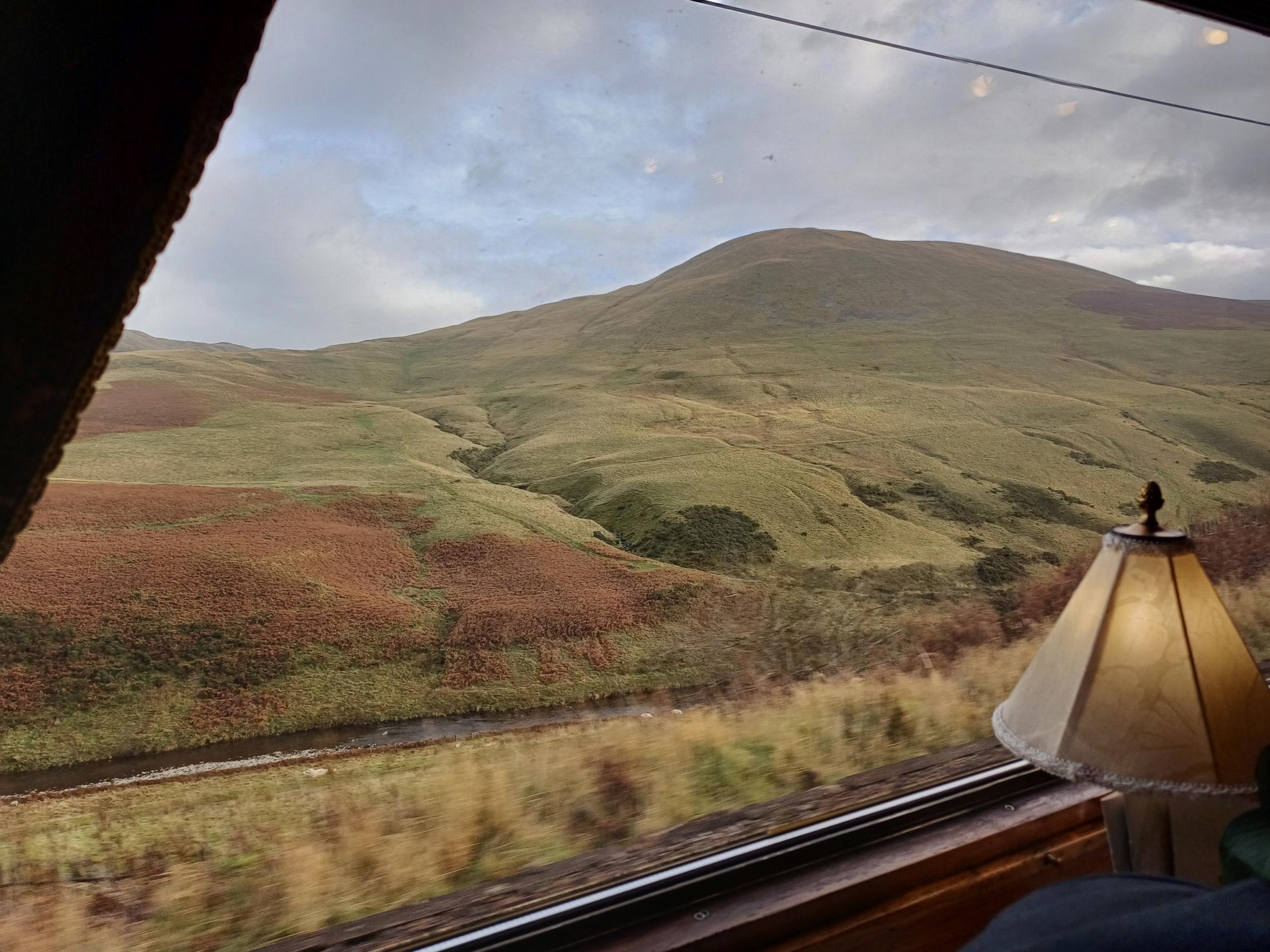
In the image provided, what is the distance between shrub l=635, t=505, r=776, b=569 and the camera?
3.74 m

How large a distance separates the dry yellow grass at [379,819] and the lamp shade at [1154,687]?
2.81ft

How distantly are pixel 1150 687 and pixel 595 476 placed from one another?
3.52 m

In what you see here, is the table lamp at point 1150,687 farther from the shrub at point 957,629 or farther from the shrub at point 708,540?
the shrub at point 708,540

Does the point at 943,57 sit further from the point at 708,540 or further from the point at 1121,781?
the point at 708,540

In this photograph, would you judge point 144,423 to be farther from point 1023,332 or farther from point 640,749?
point 1023,332

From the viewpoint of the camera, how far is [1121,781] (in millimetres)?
1049

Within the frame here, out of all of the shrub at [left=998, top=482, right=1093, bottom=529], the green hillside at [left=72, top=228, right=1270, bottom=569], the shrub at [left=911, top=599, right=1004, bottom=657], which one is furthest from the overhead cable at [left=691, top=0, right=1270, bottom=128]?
the shrub at [left=998, top=482, right=1093, bottom=529]

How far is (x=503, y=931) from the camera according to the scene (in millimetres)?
1217

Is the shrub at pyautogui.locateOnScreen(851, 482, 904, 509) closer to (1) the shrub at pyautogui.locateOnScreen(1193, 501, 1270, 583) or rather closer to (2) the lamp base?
(1) the shrub at pyautogui.locateOnScreen(1193, 501, 1270, 583)

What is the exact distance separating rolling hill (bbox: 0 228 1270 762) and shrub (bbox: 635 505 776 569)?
2 cm

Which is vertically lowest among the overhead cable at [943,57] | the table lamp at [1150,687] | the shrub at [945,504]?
the table lamp at [1150,687]

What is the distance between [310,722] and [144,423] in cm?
136

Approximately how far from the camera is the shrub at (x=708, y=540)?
3.74m

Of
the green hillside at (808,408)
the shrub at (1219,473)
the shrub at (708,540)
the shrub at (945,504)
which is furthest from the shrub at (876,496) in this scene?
the shrub at (1219,473)
